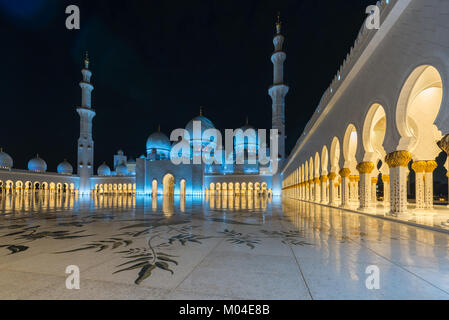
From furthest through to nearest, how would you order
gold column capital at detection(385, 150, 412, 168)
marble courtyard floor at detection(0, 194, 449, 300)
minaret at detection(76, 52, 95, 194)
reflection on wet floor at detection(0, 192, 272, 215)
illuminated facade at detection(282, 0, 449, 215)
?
minaret at detection(76, 52, 95, 194)
reflection on wet floor at detection(0, 192, 272, 215)
gold column capital at detection(385, 150, 412, 168)
illuminated facade at detection(282, 0, 449, 215)
marble courtyard floor at detection(0, 194, 449, 300)

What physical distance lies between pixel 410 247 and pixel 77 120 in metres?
45.9

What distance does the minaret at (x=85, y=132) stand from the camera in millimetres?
34938

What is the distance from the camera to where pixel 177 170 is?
3095 centimetres

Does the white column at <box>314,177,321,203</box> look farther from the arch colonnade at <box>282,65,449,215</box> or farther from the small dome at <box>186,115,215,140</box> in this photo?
the small dome at <box>186,115,215,140</box>

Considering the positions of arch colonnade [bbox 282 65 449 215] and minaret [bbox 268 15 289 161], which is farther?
minaret [bbox 268 15 289 161]

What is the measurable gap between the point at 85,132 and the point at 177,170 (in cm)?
1639

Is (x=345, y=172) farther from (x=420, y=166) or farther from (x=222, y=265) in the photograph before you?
(x=222, y=265)

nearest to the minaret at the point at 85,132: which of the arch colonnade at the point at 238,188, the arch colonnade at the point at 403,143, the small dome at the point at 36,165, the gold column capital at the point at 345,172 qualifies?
the small dome at the point at 36,165

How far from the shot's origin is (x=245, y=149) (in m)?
37.1

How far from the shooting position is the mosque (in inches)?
1186

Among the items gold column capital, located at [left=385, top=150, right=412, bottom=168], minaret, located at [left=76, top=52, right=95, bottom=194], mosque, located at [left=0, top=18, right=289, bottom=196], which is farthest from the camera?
minaret, located at [left=76, top=52, right=95, bottom=194]

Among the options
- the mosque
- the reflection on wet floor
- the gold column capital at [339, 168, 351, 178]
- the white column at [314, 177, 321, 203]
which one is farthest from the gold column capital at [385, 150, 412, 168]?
the mosque

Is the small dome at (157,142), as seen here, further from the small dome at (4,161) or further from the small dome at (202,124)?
the small dome at (4,161)
